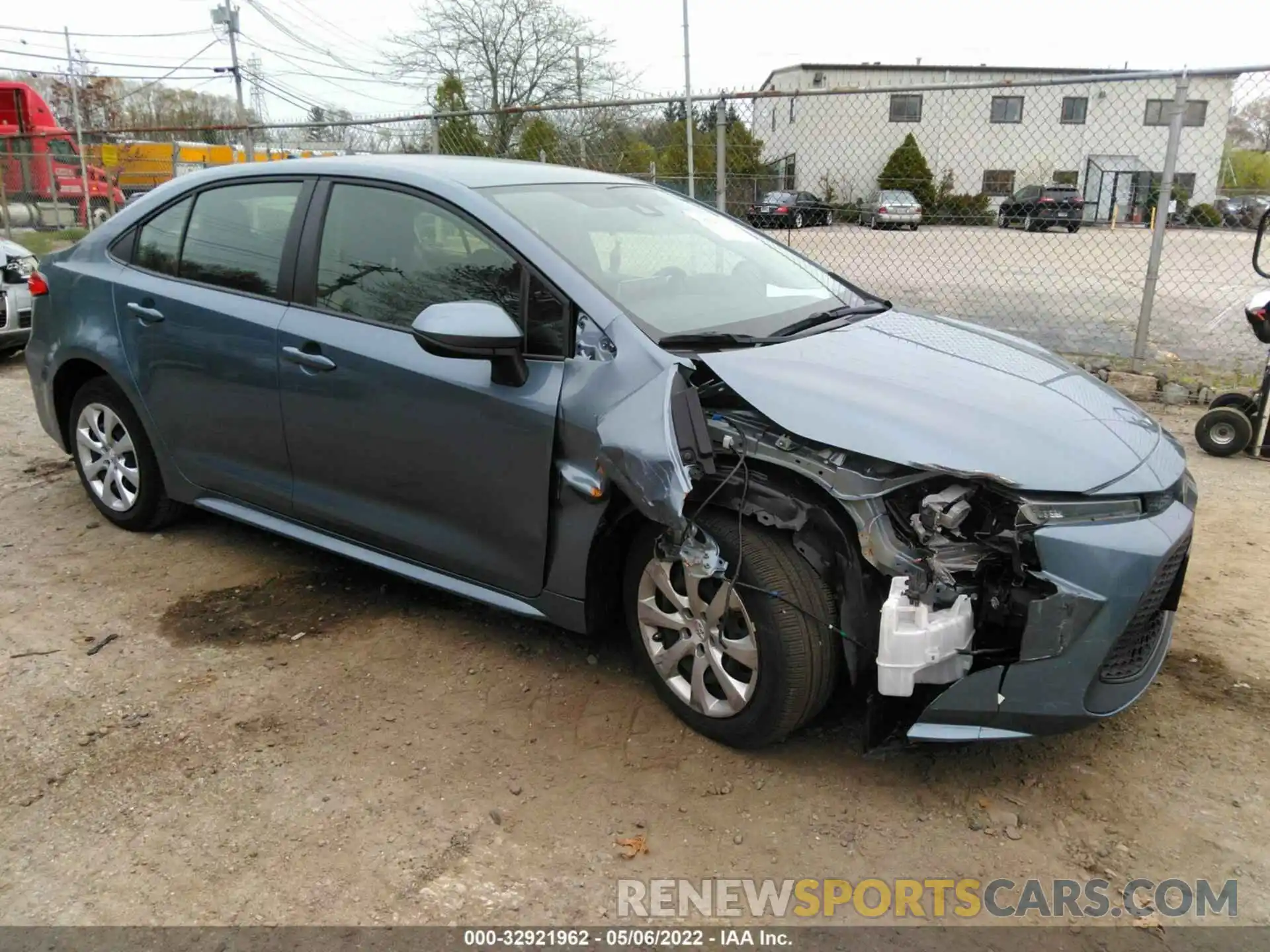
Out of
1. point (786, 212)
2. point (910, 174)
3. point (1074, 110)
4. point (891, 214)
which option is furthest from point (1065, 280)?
point (1074, 110)

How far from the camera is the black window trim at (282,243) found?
11.7 feet

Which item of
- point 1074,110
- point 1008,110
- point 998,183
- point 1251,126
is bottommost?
point 998,183

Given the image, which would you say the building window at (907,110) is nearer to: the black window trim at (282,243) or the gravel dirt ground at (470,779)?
the black window trim at (282,243)

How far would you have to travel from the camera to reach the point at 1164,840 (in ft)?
8.16

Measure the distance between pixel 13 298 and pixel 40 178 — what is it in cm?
1332

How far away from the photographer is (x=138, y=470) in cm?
430

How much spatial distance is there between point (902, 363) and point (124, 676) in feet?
9.38

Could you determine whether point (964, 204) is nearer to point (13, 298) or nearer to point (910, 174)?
point (910, 174)

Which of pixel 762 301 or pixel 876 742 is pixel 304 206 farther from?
pixel 876 742

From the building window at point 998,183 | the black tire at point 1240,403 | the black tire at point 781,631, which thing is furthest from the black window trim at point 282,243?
the building window at point 998,183

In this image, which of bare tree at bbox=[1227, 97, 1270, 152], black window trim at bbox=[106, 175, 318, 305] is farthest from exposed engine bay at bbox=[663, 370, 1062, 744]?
bare tree at bbox=[1227, 97, 1270, 152]

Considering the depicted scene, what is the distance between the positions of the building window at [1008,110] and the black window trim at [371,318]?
26823 mm

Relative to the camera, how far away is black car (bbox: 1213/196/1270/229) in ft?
29.0

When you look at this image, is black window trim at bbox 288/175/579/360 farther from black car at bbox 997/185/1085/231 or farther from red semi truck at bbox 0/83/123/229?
red semi truck at bbox 0/83/123/229
